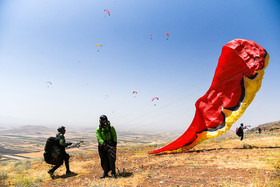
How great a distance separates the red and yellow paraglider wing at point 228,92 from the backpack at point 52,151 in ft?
20.1

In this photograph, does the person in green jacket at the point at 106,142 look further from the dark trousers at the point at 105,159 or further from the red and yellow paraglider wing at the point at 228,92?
the red and yellow paraglider wing at the point at 228,92

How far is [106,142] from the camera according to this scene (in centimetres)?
662

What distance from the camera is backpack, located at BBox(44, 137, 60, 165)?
7.42 metres

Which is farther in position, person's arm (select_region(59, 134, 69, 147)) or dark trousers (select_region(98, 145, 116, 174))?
person's arm (select_region(59, 134, 69, 147))

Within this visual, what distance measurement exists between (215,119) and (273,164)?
13.7 feet

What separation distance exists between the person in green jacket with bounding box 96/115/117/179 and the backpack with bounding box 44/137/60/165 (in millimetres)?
2472

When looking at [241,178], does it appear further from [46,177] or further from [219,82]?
[46,177]

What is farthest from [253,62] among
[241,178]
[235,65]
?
[241,178]

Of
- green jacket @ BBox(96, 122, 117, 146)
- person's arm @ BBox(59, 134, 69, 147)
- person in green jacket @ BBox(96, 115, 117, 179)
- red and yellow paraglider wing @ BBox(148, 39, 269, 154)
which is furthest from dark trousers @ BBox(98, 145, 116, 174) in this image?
red and yellow paraglider wing @ BBox(148, 39, 269, 154)

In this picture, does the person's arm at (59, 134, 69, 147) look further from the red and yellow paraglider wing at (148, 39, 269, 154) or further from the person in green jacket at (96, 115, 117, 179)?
the red and yellow paraglider wing at (148, 39, 269, 154)

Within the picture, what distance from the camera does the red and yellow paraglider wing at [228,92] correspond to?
930 cm

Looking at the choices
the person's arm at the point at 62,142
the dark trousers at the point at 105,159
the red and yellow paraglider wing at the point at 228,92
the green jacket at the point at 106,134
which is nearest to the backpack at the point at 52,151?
the person's arm at the point at 62,142

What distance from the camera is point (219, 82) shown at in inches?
406

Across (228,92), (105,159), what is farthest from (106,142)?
(228,92)
